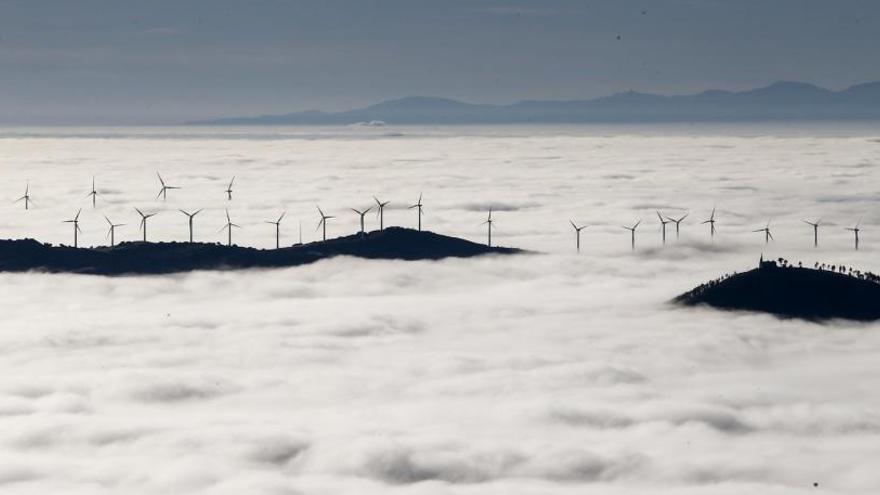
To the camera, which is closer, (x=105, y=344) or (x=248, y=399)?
(x=248, y=399)

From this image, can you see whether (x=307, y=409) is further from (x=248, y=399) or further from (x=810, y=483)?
(x=810, y=483)

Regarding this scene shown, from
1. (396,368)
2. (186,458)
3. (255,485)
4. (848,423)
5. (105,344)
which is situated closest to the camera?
(255,485)

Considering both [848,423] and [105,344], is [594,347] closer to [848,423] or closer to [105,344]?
[848,423]

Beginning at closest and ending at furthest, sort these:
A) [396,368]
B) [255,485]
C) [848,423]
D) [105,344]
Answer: [255,485]
[848,423]
[396,368]
[105,344]

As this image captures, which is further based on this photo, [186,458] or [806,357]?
[806,357]

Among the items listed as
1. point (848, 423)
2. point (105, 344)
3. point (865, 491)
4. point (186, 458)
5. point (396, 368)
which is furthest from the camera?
point (105, 344)

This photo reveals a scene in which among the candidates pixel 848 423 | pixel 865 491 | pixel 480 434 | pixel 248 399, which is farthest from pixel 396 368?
pixel 865 491

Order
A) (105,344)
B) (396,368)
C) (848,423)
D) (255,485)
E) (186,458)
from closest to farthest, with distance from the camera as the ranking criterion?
1. (255,485)
2. (186,458)
3. (848,423)
4. (396,368)
5. (105,344)

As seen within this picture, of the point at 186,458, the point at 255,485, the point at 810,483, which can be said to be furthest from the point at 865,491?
the point at 186,458
